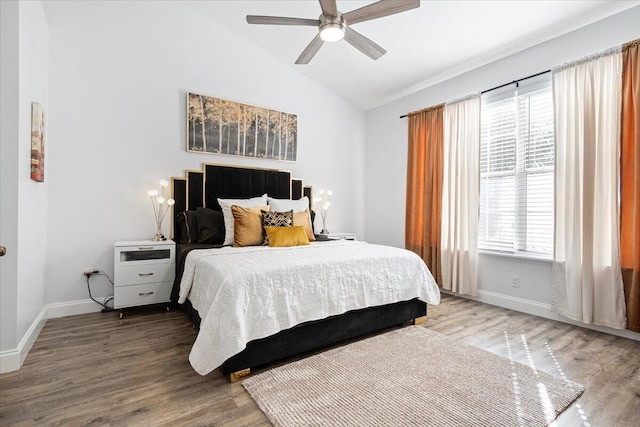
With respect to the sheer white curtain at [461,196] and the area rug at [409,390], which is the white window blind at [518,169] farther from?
the area rug at [409,390]

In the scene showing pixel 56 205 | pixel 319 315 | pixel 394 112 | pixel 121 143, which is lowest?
pixel 319 315

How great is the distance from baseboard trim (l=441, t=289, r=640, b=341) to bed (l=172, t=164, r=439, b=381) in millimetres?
1153

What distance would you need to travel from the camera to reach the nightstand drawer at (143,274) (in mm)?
2914

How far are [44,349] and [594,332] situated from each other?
444cm

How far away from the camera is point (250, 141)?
4.05 metres

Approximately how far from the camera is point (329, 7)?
82.0 inches

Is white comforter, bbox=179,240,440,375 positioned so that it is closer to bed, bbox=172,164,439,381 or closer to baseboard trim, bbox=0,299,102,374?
bed, bbox=172,164,439,381

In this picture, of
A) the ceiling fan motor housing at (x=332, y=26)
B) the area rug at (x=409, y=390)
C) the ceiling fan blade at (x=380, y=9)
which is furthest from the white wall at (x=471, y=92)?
the ceiling fan motor housing at (x=332, y=26)

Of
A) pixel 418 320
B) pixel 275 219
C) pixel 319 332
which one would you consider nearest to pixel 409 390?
pixel 319 332

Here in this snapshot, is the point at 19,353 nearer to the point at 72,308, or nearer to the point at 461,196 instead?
the point at 72,308

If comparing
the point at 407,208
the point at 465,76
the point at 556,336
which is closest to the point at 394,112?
the point at 465,76

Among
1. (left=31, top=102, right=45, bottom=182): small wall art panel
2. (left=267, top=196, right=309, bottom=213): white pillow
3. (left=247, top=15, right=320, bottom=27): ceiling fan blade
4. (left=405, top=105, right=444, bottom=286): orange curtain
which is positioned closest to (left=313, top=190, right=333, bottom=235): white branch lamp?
(left=267, top=196, right=309, bottom=213): white pillow

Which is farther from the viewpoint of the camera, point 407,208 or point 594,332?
point 407,208

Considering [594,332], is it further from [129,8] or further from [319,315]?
[129,8]
